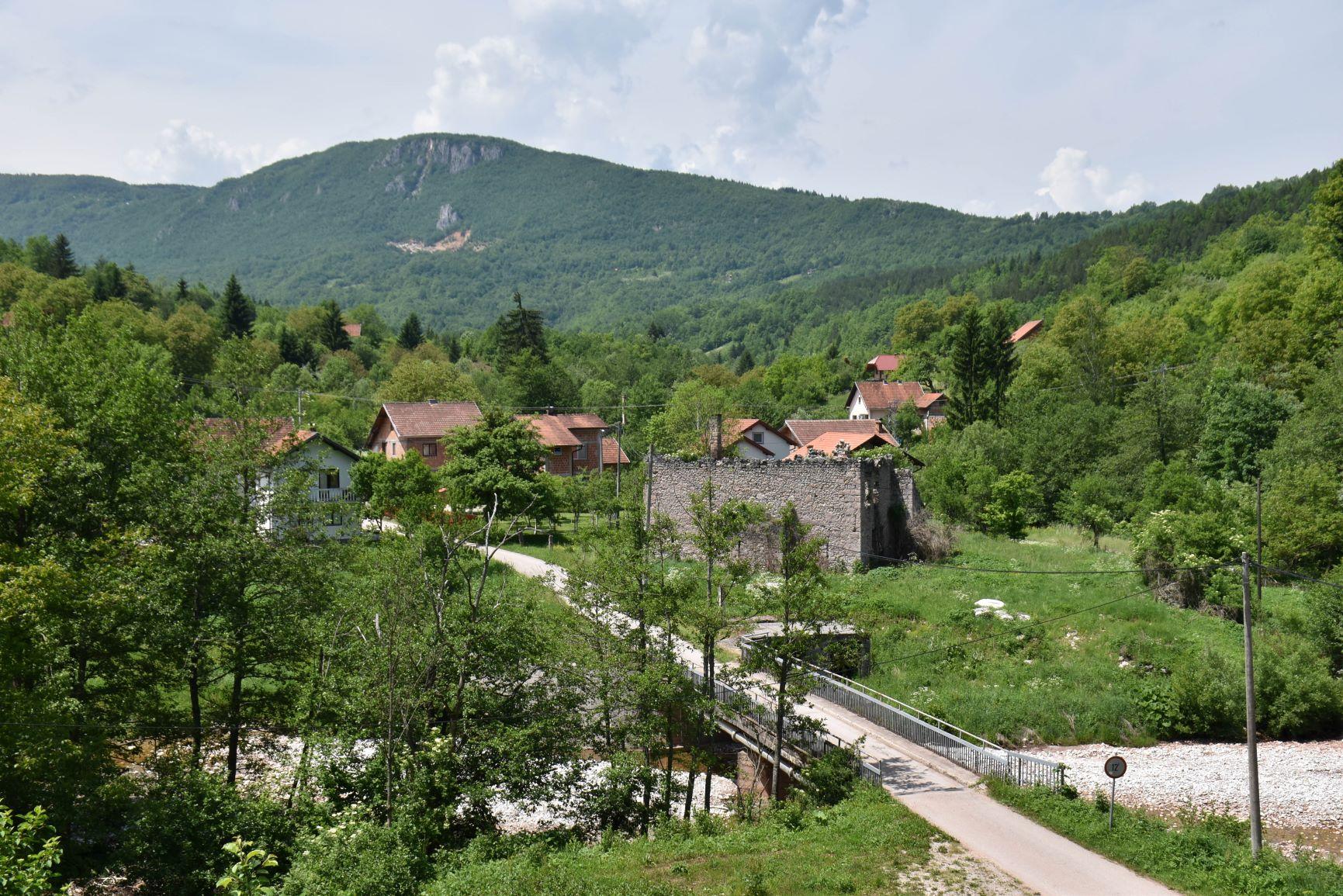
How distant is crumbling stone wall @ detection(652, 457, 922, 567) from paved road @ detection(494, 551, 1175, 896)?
499 inches

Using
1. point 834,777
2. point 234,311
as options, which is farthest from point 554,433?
point 834,777

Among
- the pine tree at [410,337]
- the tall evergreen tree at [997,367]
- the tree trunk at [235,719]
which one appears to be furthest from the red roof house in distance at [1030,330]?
the tree trunk at [235,719]

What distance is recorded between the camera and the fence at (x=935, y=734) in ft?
65.0

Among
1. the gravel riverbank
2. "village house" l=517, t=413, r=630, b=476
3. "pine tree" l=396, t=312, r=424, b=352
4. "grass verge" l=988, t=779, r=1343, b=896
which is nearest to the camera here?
"grass verge" l=988, t=779, r=1343, b=896

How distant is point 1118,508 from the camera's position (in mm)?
47438

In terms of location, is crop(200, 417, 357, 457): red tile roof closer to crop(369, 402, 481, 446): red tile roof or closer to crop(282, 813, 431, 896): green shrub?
crop(282, 813, 431, 896): green shrub

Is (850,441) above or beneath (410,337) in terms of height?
beneath

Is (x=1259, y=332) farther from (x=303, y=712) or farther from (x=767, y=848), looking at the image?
(x=303, y=712)

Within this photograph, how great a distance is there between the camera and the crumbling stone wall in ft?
118

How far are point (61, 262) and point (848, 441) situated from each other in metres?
75.6

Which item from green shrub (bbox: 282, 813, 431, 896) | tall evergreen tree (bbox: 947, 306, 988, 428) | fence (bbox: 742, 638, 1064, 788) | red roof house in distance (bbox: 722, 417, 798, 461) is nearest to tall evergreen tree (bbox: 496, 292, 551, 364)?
red roof house in distance (bbox: 722, 417, 798, 461)

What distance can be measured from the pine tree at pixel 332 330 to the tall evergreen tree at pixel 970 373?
73761mm

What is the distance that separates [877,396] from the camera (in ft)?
280

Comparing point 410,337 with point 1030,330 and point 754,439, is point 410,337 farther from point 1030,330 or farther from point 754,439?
point 1030,330
